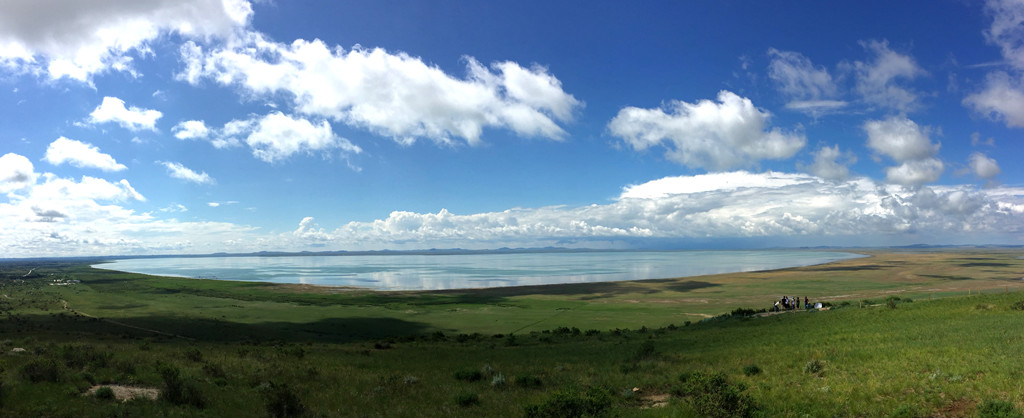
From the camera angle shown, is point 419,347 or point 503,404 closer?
point 503,404

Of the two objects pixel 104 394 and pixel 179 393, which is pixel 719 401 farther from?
pixel 104 394

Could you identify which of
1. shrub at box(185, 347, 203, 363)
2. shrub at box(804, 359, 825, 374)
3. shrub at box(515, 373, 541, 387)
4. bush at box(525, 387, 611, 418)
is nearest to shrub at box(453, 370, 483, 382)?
shrub at box(515, 373, 541, 387)

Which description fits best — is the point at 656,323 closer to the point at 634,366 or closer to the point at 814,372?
the point at 634,366

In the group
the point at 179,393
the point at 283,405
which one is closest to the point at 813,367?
the point at 283,405

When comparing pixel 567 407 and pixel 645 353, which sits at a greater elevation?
pixel 567 407

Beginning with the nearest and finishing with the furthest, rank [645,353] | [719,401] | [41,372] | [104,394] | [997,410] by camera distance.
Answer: [997,410]
[719,401]
[104,394]
[41,372]
[645,353]

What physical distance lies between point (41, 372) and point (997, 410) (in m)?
27.5

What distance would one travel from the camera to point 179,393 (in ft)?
48.5

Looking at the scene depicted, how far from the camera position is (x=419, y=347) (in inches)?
1400

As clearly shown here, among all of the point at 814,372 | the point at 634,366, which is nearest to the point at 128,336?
the point at 634,366

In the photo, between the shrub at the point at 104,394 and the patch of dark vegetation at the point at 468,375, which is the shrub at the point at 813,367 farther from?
the shrub at the point at 104,394

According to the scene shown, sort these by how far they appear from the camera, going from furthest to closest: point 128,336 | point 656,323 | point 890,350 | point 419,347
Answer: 1. point 656,323
2. point 128,336
3. point 419,347
4. point 890,350

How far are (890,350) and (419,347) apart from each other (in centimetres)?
2851

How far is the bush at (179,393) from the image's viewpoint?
47.6 ft
